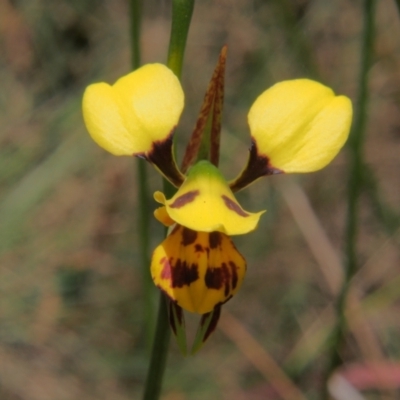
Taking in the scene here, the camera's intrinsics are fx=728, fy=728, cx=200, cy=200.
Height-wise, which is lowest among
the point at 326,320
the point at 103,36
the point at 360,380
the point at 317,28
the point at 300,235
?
the point at 360,380

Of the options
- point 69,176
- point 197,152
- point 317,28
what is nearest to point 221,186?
point 197,152

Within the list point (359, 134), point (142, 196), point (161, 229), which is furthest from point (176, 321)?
point (161, 229)

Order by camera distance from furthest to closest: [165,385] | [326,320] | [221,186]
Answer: [326,320], [165,385], [221,186]

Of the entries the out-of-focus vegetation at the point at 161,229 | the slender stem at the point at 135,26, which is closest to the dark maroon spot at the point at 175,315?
the slender stem at the point at 135,26

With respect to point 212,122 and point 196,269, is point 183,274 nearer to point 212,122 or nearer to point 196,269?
point 196,269

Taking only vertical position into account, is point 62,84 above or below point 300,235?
above

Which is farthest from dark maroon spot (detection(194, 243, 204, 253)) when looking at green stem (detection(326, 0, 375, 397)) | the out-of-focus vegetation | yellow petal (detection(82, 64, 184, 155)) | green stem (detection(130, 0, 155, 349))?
the out-of-focus vegetation

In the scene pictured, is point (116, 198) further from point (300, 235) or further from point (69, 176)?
point (300, 235)
